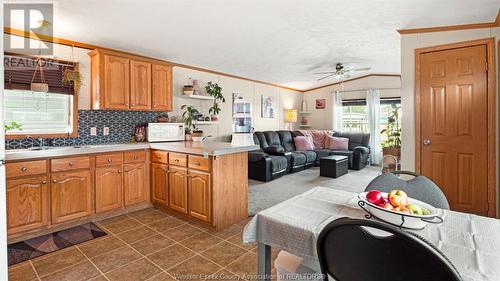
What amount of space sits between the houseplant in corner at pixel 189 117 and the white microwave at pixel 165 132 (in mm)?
212

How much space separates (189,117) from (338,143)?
432 cm

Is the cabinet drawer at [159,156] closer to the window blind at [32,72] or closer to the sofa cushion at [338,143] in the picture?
the window blind at [32,72]

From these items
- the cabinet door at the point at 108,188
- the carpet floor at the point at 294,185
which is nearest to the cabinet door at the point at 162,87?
the cabinet door at the point at 108,188

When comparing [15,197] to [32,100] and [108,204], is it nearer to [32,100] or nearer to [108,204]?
[108,204]

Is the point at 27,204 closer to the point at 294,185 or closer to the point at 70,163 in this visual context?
the point at 70,163

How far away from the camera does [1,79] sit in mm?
1491

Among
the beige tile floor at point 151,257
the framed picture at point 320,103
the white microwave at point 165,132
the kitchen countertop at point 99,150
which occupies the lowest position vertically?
the beige tile floor at point 151,257

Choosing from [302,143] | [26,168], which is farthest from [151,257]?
[302,143]

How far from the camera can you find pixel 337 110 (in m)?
7.80

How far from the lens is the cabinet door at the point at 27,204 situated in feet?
8.32

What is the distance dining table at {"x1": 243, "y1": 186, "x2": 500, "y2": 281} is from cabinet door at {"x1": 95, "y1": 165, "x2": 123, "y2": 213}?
257cm

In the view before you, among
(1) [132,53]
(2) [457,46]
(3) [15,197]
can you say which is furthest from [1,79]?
(2) [457,46]

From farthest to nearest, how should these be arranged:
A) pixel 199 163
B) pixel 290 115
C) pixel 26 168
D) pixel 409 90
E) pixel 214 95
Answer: pixel 290 115 < pixel 214 95 < pixel 409 90 < pixel 199 163 < pixel 26 168

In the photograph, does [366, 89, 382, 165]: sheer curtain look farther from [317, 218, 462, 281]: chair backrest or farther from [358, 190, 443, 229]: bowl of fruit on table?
[317, 218, 462, 281]: chair backrest
